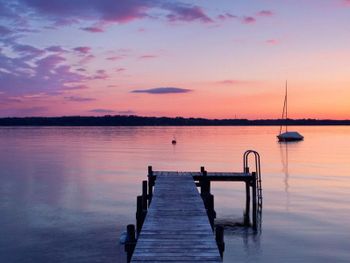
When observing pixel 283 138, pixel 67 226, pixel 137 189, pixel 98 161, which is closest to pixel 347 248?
pixel 67 226

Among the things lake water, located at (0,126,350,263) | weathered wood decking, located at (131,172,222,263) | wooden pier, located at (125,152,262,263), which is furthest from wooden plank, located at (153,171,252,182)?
weathered wood decking, located at (131,172,222,263)

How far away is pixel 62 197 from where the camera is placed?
99.1 ft

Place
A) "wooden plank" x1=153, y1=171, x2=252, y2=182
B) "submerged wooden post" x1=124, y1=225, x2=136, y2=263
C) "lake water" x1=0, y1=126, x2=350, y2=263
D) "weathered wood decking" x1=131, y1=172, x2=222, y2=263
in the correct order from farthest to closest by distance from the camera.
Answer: "wooden plank" x1=153, y1=171, x2=252, y2=182, "lake water" x1=0, y1=126, x2=350, y2=263, "submerged wooden post" x1=124, y1=225, x2=136, y2=263, "weathered wood decking" x1=131, y1=172, x2=222, y2=263

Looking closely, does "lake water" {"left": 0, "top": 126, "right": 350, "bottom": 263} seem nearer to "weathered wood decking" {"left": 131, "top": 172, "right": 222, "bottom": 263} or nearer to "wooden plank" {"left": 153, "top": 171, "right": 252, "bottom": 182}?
"wooden plank" {"left": 153, "top": 171, "right": 252, "bottom": 182}

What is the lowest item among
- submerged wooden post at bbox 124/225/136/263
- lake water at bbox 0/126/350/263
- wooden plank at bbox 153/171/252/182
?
lake water at bbox 0/126/350/263

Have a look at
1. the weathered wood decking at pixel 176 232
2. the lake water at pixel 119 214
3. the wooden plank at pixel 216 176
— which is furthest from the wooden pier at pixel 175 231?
the lake water at pixel 119 214

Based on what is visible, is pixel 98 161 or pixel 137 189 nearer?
pixel 137 189

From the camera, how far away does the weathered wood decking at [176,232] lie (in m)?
10.1

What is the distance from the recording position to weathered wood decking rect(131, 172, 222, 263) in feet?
33.0

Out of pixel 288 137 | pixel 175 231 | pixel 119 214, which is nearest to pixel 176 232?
pixel 175 231

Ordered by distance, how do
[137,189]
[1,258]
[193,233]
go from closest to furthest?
[193,233] → [1,258] → [137,189]

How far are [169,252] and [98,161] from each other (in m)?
47.4

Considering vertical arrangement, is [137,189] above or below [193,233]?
below

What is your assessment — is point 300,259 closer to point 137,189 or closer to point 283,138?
point 137,189
